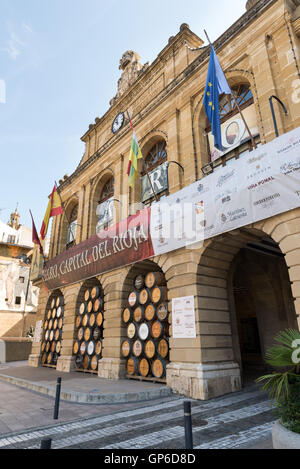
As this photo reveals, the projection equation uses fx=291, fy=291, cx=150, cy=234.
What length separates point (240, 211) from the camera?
8.46 m

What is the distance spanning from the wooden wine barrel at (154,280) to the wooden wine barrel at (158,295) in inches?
9.6

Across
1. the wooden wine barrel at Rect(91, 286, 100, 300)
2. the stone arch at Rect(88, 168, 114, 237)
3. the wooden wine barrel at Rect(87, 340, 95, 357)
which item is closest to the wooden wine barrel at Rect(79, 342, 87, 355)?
the wooden wine barrel at Rect(87, 340, 95, 357)

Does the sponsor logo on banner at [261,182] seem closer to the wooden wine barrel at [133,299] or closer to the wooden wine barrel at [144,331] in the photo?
the wooden wine barrel at [144,331]

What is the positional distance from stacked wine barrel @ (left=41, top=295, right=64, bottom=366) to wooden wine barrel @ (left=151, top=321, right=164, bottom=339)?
8915mm

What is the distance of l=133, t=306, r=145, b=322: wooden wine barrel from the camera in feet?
39.0

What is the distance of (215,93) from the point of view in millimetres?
9867

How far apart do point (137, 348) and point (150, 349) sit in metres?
0.83

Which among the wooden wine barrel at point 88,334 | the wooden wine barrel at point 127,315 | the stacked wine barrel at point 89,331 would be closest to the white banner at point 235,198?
the wooden wine barrel at point 127,315

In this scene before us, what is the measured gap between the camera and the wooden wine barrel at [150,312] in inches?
445

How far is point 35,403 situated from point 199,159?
1006 cm

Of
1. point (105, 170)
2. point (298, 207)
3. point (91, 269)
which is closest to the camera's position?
point (298, 207)

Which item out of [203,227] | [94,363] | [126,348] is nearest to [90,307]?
[94,363]
